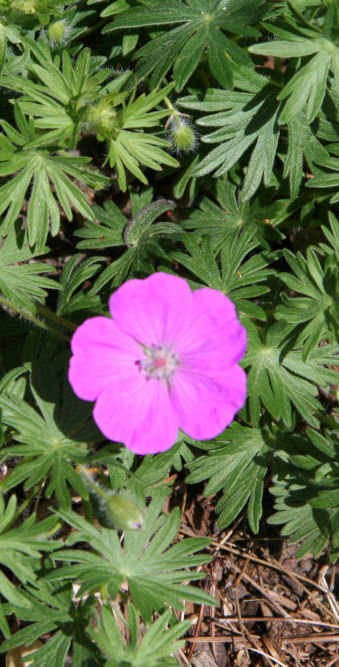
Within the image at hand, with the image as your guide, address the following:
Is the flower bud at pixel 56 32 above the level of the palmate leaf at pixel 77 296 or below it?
above

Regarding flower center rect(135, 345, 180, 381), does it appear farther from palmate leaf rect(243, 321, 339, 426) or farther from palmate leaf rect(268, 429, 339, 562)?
palmate leaf rect(268, 429, 339, 562)

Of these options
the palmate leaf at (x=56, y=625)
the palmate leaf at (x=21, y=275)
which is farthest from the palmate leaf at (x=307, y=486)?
the palmate leaf at (x=21, y=275)

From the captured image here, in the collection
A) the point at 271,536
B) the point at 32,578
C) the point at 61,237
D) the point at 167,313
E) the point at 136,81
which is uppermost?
the point at 136,81

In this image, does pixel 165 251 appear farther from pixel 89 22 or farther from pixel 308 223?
pixel 89 22

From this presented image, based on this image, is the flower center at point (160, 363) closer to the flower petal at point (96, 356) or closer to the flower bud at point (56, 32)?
the flower petal at point (96, 356)

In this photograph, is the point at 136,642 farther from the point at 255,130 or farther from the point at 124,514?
the point at 255,130

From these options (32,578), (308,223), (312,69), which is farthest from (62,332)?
(312,69)
